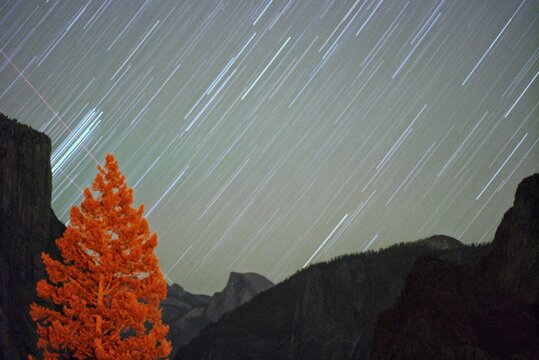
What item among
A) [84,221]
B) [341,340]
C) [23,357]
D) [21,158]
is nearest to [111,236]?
[84,221]

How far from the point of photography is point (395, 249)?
167 meters

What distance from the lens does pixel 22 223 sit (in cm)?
7306

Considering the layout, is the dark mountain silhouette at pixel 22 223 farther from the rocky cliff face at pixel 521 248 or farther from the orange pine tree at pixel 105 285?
the rocky cliff face at pixel 521 248

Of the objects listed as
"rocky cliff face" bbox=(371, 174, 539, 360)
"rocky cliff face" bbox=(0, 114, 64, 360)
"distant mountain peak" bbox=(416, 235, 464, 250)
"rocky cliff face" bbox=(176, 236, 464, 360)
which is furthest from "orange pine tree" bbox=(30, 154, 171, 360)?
"distant mountain peak" bbox=(416, 235, 464, 250)

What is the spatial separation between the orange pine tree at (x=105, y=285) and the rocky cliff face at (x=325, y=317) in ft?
291

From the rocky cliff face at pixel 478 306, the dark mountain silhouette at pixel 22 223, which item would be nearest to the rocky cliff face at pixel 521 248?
the rocky cliff face at pixel 478 306

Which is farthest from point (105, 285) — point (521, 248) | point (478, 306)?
point (521, 248)

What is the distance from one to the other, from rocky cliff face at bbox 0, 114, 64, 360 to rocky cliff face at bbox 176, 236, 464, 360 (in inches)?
2467

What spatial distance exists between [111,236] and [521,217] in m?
35.9

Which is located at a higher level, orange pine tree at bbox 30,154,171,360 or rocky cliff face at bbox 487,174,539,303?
rocky cliff face at bbox 487,174,539,303

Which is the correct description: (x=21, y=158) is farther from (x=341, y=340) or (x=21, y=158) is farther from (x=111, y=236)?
(x=341, y=340)

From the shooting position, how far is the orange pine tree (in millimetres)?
22547

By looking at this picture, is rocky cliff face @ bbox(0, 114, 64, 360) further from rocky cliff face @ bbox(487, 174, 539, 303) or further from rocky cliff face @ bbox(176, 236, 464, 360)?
rocky cliff face @ bbox(176, 236, 464, 360)

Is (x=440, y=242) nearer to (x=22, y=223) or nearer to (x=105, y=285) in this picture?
(x=22, y=223)
